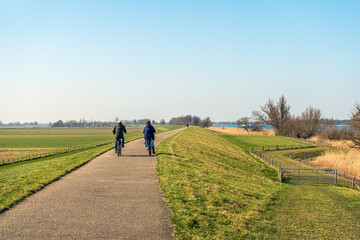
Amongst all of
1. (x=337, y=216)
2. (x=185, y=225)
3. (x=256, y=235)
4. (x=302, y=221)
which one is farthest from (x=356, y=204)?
(x=185, y=225)

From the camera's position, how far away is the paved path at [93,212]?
580 centimetres

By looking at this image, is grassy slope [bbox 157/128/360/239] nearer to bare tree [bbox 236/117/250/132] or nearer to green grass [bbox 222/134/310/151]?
green grass [bbox 222/134/310/151]

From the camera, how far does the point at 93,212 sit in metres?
7.00

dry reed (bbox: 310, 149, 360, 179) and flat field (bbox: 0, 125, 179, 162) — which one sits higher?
flat field (bbox: 0, 125, 179, 162)

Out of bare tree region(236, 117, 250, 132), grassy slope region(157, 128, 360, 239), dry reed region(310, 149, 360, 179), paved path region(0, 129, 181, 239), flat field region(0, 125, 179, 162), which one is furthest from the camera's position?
bare tree region(236, 117, 250, 132)

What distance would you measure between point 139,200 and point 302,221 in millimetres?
5750

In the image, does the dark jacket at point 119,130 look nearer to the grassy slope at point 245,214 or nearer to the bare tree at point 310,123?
the grassy slope at point 245,214

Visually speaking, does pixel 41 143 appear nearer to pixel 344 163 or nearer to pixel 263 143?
pixel 263 143

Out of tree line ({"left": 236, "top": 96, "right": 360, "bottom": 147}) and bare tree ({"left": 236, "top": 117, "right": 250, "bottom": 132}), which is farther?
bare tree ({"left": 236, "top": 117, "right": 250, "bottom": 132})

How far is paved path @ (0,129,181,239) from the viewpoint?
19.0ft

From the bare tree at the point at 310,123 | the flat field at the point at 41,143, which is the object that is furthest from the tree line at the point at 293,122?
the flat field at the point at 41,143

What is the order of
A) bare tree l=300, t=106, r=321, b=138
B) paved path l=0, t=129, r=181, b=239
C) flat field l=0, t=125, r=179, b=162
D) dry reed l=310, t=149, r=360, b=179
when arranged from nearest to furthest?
1. paved path l=0, t=129, r=181, b=239
2. dry reed l=310, t=149, r=360, b=179
3. flat field l=0, t=125, r=179, b=162
4. bare tree l=300, t=106, r=321, b=138

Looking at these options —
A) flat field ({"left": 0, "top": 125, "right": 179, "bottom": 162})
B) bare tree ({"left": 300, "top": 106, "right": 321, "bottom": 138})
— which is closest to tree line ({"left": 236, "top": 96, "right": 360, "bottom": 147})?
bare tree ({"left": 300, "top": 106, "right": 321, "bottom": 138})

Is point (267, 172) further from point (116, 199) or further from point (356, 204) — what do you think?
point (116, 199)
